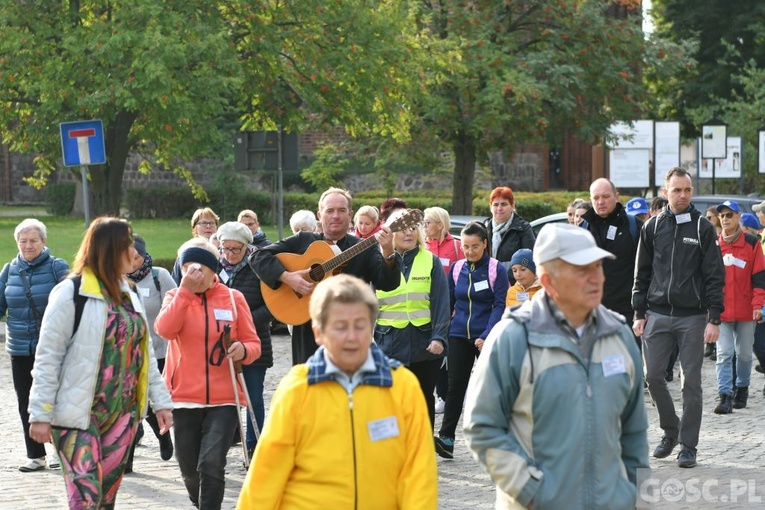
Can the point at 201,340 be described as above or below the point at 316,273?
below

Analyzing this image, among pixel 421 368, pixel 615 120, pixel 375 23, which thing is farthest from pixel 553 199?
pixel 421 368

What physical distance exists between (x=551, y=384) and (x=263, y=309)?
17.4 ft

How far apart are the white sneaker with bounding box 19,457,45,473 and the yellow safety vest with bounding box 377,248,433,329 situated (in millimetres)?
2637

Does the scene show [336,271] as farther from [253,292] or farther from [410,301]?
[253,292]

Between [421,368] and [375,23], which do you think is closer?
[421,368]

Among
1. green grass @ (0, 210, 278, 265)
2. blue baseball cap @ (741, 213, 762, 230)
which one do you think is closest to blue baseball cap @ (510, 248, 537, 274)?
blue baseball cap @ (741, 213, 762, 230)

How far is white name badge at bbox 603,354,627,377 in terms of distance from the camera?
15.2 ft

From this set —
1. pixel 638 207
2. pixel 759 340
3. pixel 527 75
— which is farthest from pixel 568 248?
pixel 527 75

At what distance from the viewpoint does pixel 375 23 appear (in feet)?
76.4

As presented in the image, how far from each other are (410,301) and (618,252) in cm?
220

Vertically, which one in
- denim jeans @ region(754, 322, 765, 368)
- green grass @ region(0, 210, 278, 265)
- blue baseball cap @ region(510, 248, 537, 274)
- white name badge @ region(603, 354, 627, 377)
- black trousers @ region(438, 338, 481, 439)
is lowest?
green grass @ region(0, 210, 278, 265)

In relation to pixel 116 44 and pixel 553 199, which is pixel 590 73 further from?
pixel 116 44

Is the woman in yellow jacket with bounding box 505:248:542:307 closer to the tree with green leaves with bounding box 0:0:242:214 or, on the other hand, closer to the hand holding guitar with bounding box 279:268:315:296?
the hand holding guitar with bounding box 279:268:315:296

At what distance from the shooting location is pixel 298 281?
29.0 ft
